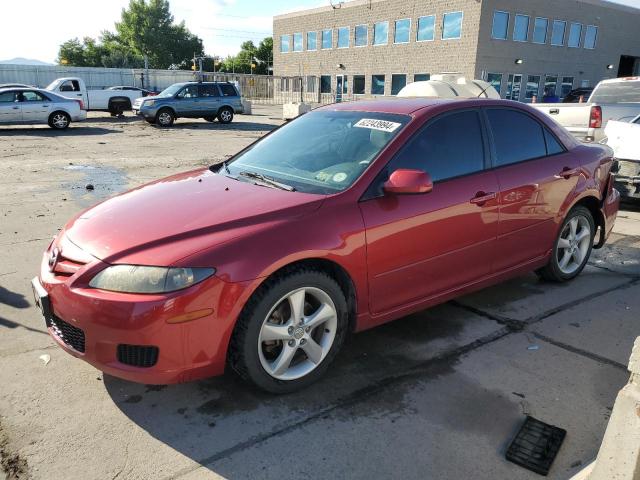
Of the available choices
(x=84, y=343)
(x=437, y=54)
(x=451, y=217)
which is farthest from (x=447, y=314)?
(x=437, y=54)

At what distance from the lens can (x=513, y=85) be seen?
123ft

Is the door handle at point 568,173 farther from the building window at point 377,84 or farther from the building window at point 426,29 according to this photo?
the building window at point 377,84

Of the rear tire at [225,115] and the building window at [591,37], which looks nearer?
the rear tire at [225,115]

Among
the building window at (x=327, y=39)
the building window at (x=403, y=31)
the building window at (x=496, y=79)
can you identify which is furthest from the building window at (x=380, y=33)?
the building window at (x=496, y=79)

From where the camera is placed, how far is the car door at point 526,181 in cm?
400

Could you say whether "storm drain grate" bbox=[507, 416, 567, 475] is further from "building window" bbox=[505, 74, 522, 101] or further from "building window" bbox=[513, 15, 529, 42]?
"building window" bbox=[513, 15, 529, 42]

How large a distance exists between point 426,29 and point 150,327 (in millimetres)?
39675

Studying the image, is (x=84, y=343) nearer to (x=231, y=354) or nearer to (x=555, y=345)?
(x=231, y=354)

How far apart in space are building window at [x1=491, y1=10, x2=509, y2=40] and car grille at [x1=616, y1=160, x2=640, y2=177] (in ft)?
102

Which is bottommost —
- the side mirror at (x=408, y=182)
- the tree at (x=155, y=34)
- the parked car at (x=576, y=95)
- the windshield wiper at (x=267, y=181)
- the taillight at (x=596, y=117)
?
the windshield wiper at (x=267, y=181)

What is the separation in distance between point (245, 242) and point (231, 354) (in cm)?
63

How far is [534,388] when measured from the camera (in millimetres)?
3189

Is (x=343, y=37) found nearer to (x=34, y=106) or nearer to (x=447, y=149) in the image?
(x=34, y=106)

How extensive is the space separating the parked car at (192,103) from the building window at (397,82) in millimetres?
20451
